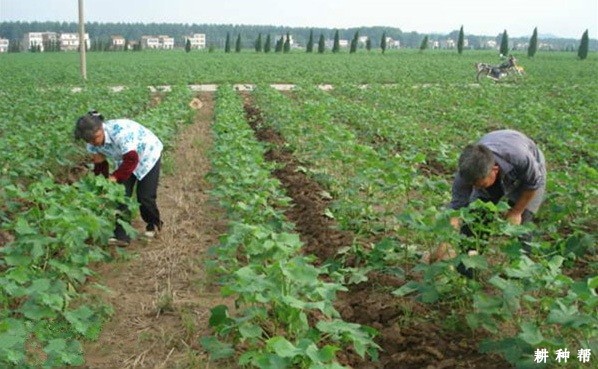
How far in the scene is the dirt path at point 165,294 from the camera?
4160 mm

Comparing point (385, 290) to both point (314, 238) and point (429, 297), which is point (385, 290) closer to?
point (429, 297)

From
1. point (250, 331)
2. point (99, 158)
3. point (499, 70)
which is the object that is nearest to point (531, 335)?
point (250, 331)

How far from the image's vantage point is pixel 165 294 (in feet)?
16.1

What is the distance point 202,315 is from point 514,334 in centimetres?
209

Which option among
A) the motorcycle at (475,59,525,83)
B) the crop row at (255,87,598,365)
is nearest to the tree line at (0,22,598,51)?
the motorcycle at (475,59,525,83)

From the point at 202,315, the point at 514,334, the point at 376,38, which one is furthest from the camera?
the point at 376,38

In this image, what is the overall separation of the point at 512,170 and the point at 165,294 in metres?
2.62

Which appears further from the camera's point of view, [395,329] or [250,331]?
[395,329]

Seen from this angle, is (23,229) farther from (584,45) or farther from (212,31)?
(212,31)

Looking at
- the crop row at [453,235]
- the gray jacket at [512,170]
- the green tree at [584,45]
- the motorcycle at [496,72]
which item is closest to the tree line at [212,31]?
the green tree at [584,45]

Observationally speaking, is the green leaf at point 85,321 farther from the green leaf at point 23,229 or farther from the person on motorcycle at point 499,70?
the person on motorcycle at point 499,70

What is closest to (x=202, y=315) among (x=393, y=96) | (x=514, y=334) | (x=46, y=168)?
(x=514, y=334)

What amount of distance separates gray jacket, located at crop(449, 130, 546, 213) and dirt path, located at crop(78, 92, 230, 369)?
75.4 inches

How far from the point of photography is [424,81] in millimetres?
27688
